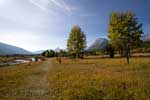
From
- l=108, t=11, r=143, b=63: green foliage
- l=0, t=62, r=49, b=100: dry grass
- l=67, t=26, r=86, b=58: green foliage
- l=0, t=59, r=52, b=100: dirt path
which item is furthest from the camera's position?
l=67, t=26, r=86, b=58: green foliage

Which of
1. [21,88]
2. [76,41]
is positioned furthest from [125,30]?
[76,41]

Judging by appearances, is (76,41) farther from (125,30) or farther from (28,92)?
(28,92)

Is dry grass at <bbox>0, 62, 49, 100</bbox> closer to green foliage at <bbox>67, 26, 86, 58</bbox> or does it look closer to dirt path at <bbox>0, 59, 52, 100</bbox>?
dirt path at <bbox>0, 59, 52, 100</bbox>

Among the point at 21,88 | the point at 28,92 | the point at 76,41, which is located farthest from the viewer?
the point at 76,41

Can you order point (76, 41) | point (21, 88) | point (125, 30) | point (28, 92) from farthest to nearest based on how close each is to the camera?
point (76, 41) < point (125, 30) < point (21, 88) < point (28, 92)

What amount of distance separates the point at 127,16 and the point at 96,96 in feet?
86.3

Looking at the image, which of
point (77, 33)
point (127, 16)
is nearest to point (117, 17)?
point (127, 16)

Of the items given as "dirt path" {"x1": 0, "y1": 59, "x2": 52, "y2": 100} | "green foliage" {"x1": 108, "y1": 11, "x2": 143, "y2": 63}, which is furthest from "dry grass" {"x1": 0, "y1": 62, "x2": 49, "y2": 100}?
"green foliage" {"x1": 108, "y1": 11, "x2": 143, "y2": 63}

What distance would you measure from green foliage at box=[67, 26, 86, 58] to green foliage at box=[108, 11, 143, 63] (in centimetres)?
3094

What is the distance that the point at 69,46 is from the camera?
66375 millimetres

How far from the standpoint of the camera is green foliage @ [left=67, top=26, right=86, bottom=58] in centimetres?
6444

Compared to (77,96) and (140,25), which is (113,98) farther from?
(140,25)

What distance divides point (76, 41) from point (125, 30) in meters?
33.2

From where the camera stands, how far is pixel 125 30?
3200 cm
